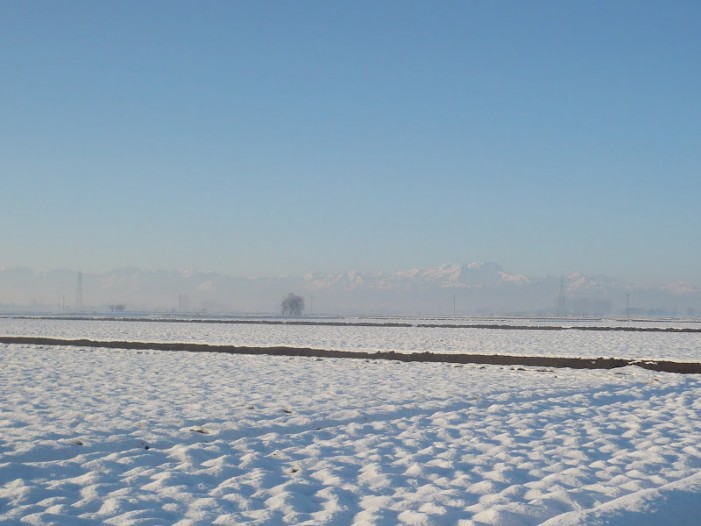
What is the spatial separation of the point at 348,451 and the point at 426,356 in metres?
13.8

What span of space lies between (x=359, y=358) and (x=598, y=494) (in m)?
16.2

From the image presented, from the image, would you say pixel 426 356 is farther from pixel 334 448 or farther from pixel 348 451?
pixel 348 451

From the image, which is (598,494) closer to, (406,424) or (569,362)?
(406,424)

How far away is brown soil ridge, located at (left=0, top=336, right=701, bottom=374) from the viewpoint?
1926 centimetres

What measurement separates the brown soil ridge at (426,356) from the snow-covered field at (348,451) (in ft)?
9.49

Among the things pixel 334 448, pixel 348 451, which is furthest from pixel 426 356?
pixel 348 451

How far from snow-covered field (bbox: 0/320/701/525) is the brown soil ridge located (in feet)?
9.49

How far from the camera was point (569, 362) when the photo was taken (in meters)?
20.3

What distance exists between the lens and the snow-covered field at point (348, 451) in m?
6.48

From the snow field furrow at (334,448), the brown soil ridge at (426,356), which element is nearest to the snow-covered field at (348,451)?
the snow field furrow at (334,448)

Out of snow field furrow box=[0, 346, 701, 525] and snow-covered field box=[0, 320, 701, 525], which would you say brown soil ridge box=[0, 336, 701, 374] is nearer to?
Result: snow-covered field box=[0, 320, 701, 525]

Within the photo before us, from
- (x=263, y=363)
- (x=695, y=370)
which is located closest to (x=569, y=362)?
(x=695, y=370)

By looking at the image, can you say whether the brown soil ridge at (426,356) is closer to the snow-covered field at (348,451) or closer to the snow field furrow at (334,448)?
the snow-covered field at (348,451)

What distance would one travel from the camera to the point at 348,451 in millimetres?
8781
